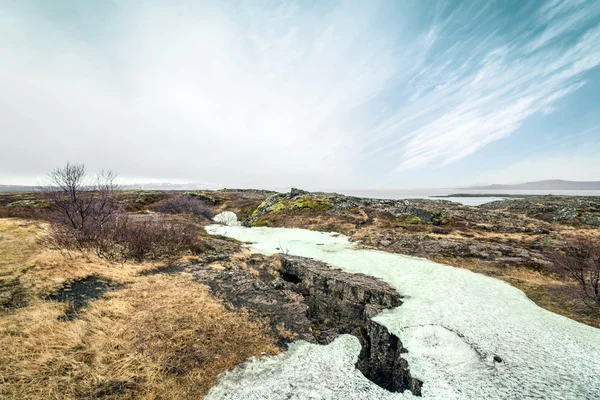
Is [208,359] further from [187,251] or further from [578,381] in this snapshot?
[187,251]

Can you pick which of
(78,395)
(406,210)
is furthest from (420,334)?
(406,210)

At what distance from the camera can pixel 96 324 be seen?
8188 millimetres

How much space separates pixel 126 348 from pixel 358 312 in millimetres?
10054

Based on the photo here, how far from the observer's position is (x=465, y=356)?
8047mm

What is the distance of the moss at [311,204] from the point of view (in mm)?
46794

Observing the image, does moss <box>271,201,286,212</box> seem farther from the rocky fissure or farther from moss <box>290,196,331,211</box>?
the rocky fissure

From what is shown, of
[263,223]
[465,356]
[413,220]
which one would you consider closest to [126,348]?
[465,356]

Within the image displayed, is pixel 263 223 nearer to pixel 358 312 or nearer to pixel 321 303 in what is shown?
pixel 321 303

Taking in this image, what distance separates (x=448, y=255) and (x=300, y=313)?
1703cm

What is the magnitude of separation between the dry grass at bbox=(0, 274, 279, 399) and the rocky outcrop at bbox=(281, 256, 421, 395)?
3.55 meters

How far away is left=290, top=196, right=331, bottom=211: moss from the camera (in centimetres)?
4679

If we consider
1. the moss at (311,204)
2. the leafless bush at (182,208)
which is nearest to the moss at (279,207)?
the moss at (311,204)

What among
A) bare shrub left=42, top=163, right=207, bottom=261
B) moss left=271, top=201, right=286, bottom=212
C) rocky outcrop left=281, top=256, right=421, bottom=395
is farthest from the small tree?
moss left=271, top=201, right=286, bottom=212

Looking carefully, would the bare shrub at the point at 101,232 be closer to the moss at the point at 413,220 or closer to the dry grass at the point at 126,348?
the dry grass at the point at 126,348
